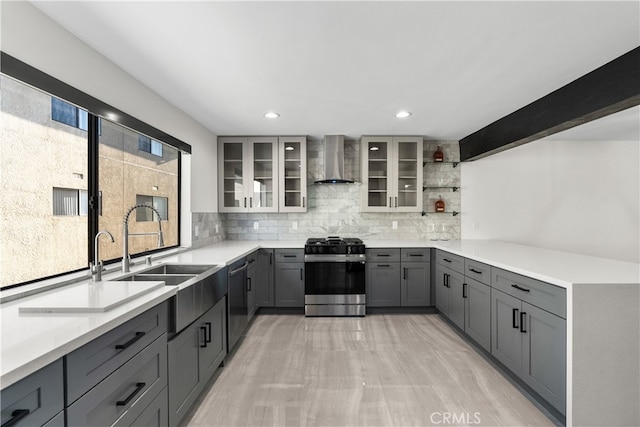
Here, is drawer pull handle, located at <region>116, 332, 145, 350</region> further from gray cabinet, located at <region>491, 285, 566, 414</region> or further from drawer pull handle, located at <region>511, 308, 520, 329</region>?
drawer pull handle, located at <region>511, 308, 520, 329</region>

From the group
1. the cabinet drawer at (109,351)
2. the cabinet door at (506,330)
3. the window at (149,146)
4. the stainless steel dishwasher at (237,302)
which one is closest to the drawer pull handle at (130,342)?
the cabinet drawer at (109,351)

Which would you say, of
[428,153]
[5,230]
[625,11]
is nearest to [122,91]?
[5,230]

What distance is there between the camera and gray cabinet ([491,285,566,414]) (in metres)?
1.78

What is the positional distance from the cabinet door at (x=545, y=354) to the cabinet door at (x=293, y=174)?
9.03 feet

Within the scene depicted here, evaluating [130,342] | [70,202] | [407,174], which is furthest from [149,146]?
[407,174]

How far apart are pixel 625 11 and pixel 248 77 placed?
2.20 m

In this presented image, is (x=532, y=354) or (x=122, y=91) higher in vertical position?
(x=122, y=91)

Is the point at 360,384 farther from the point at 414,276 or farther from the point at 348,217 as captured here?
the point at 348,217

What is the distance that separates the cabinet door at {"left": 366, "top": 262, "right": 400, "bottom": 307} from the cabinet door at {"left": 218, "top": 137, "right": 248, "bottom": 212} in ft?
6.26

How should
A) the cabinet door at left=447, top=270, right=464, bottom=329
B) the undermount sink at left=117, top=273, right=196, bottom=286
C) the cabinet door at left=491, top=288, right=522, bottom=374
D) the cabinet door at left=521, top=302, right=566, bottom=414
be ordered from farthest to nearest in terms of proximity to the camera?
1. the cabinet door at left=447, top=270, right=464, bottom=329
2. the cabinet door at left=491, top=288, right=522, bottom=374
3. the undermount sink at left=117, top=273, right=196, bottom=286
4. the cabinet door at left=521, top=302, right=566, bottom=414

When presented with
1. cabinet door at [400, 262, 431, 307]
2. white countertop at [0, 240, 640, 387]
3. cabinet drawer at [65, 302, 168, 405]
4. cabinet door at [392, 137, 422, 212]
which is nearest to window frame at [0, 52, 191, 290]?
white countertop at [0, 240, 640, 387]

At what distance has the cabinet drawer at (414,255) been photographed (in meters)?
3.74

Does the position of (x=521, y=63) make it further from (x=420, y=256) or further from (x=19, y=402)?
(x=19, y=402)

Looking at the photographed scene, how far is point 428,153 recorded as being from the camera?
4.32 meters
